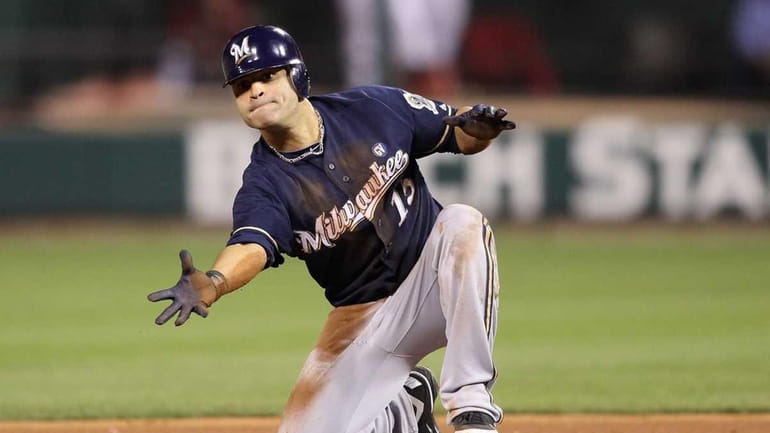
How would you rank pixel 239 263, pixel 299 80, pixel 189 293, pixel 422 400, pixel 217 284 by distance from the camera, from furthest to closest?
pixel 422 400, pixel 299 80, pixel 239 263, pixel 217 284, pixel 189 293

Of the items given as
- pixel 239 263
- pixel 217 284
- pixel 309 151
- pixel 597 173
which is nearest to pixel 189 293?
pixel 217 284

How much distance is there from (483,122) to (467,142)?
20 centimetres

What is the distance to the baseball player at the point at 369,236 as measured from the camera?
504 centimetres

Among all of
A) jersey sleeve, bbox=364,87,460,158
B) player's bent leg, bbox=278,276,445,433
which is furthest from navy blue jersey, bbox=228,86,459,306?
player's bent leg, bbox=278,276,445,433

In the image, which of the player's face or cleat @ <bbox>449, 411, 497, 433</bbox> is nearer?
cleat @ <bbox>449, 411, 497, 433</bbox>

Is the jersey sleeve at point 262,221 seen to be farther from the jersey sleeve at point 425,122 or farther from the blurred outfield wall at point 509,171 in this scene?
the blurred outfield wall at point 509,171

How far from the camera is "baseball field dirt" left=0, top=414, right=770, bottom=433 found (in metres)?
6.40

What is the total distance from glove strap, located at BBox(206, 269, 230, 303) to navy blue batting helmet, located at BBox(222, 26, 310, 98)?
809mm

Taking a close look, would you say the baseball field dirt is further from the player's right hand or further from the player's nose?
the player's right hand

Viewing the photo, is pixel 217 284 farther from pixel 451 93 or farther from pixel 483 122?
pixel 451 93

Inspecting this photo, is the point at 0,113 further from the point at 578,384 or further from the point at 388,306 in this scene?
the point at 388,306

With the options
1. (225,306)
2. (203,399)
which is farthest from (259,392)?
(225,306)

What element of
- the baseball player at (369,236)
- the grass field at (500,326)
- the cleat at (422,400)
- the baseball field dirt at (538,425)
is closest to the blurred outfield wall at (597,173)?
the grass field at (500,326)

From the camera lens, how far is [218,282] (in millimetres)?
4613
